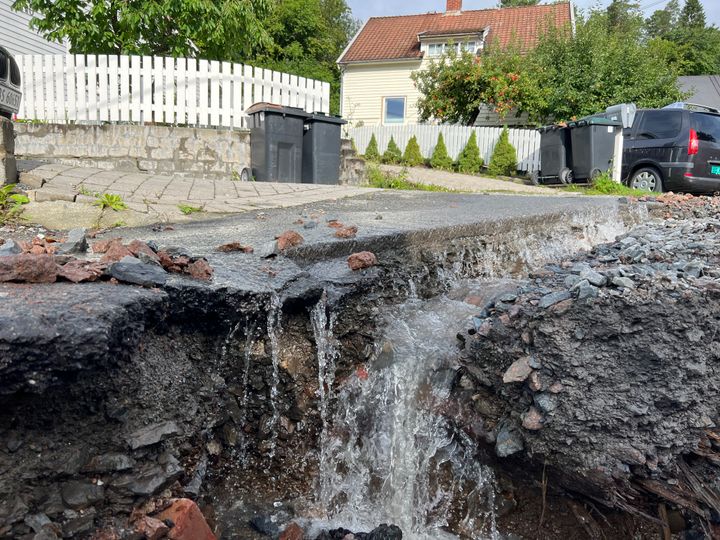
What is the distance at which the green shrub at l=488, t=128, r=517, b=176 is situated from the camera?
1562cm

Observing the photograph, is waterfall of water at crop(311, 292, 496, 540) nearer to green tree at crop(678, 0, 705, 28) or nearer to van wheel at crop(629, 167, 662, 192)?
van wheel at crop(629, 167, 662, 192)

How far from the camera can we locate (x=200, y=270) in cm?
267

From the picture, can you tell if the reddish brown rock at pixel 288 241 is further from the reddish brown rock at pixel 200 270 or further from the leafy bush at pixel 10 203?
the leafy bush at pixel 10 203

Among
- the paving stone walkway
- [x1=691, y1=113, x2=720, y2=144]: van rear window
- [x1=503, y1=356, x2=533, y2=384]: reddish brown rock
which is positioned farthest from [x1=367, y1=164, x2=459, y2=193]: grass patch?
[x1=503, y1=356, x2=533, y2=384]: reddish brown rock

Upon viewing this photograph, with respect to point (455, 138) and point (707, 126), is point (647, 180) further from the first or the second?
point (455, 138)

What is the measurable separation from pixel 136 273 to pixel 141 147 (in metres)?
6.49

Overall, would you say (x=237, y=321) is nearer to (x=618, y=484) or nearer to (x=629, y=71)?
(x=618, y=484)

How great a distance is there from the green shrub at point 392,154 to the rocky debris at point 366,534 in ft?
51.8

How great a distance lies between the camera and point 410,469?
8.80 feet

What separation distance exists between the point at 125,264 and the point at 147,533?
3.70ft

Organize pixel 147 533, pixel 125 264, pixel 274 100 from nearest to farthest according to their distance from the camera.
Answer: pixel 147 533 < pixel 125 264 < pixel 274 100

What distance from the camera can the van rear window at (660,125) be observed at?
32.8 feet

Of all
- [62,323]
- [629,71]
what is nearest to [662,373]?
[62,323]

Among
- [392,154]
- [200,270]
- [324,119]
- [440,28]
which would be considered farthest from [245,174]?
[440,28]
